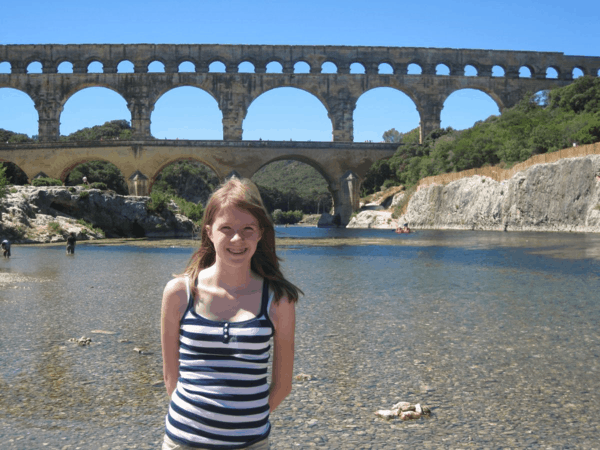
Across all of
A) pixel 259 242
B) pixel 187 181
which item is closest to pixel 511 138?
pixel 259 242

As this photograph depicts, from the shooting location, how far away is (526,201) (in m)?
31.5

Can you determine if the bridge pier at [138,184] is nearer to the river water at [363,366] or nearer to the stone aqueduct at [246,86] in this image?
the stone aqueduct at [246,86]

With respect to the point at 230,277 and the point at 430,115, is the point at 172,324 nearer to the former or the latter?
the point at 230,277

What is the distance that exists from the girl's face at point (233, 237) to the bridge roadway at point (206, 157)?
48.4m

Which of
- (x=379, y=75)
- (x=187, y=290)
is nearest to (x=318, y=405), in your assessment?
(x=187, y=290)

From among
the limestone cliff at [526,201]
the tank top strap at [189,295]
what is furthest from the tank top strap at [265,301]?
the limestone cliff at [526,201]

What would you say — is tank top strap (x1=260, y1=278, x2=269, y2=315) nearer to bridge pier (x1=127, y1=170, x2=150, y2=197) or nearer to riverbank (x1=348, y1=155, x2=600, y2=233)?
riverbank (x1=348, y1=155, x2=600, y2=233)

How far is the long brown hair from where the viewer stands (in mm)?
2000

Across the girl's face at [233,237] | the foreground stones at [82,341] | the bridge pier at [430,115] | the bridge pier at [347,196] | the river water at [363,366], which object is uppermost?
the bridge pier at [430,115]

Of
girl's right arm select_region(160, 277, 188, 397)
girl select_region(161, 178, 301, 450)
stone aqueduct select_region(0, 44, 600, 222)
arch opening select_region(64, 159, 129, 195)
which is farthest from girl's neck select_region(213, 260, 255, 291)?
arch opening select_region(64, 159, 129, 195)

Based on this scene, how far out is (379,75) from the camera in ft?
182

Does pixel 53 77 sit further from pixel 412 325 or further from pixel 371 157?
pixel 412 325

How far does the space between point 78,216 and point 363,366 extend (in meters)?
26.8

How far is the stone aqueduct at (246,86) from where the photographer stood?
51.5 m
